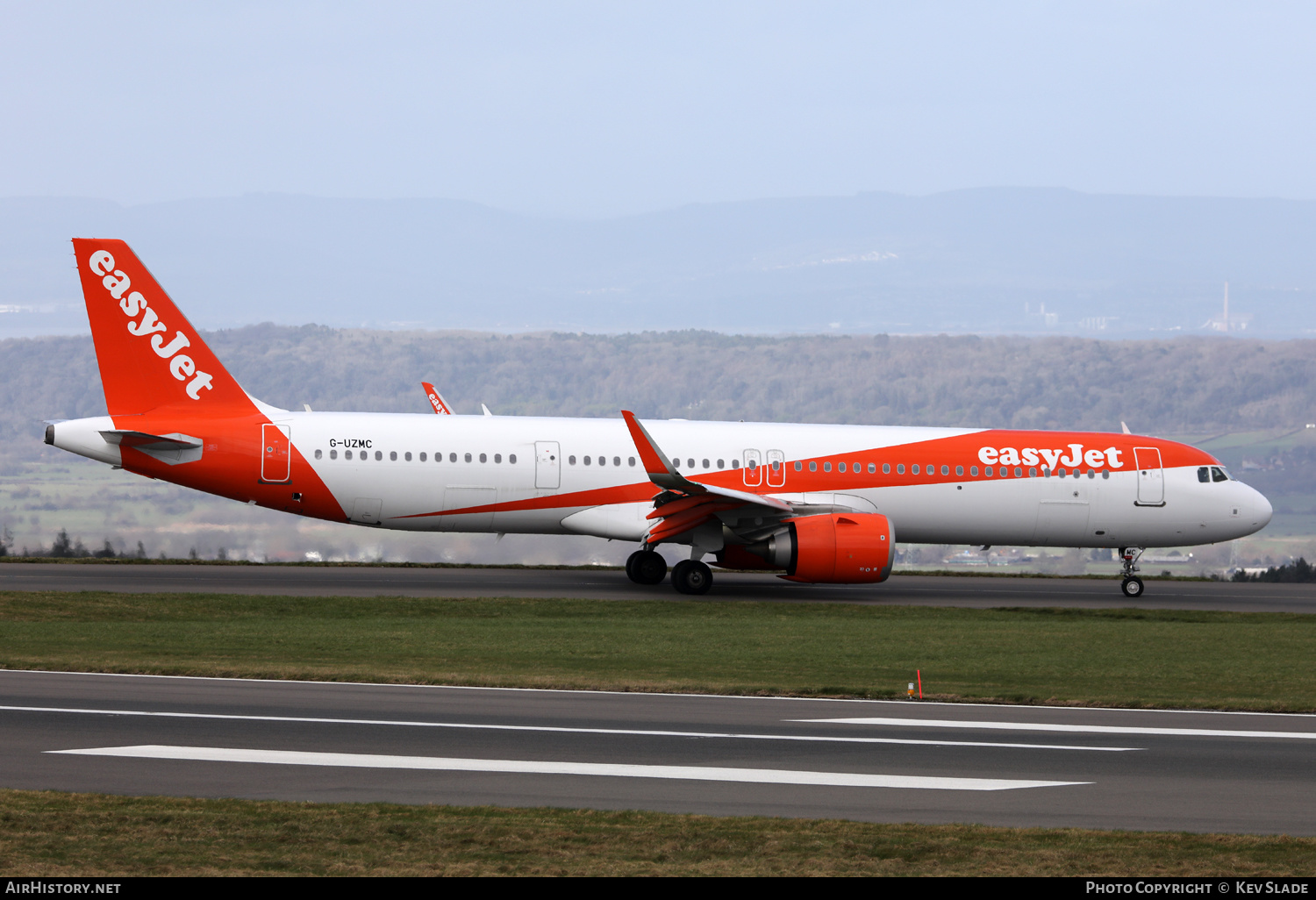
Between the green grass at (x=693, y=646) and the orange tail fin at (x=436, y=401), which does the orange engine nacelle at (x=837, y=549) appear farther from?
the orange tail fin at (x=436, y=401)

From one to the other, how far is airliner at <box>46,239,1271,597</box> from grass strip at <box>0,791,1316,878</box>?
18016mm

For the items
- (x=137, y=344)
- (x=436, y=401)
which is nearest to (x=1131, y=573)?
(x=436, y=401)

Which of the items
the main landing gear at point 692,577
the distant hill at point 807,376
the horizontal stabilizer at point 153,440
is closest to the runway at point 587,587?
the main landing gear at point 692,577

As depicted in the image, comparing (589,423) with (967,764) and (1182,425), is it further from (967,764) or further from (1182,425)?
(1182,425)

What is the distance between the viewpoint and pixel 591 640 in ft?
69.0

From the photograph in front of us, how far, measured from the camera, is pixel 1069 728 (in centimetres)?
1418

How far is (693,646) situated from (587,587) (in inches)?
377

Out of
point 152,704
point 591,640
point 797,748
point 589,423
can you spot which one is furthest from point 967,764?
point 589,423

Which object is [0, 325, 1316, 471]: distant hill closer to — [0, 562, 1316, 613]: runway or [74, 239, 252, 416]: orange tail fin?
[0, 562, 1316, 613]: runway

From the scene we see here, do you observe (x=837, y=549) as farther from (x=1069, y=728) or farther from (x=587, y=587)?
(x=1069, y=728)

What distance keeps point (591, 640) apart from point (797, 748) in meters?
8.67

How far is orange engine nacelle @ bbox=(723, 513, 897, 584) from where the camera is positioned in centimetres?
2778

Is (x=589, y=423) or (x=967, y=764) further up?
(x=589, y=423)

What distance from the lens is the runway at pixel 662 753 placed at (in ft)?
34.1
